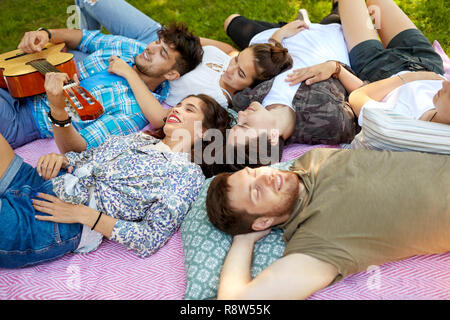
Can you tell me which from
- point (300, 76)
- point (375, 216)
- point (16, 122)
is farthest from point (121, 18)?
point (375, 216)

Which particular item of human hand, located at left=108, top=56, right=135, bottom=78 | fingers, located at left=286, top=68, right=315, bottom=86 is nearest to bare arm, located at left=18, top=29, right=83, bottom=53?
human hand, located at left=108, top=56, right=135, bottom=78

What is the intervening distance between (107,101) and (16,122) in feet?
2.47

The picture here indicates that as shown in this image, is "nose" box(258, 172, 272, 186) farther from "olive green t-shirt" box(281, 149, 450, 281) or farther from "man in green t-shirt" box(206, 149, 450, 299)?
"olive green t-shirt" box(281, 149, 450, 281)

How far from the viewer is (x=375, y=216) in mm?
1919

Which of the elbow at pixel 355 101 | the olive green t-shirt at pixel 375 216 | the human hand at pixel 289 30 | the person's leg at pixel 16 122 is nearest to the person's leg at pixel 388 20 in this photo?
the human hand at pixel 289 30

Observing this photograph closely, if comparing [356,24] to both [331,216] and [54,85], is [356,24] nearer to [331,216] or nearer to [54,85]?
[331,216]

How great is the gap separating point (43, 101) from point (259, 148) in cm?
191

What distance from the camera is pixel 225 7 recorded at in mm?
4891

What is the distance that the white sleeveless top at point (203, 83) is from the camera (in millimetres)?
Answer: 3389

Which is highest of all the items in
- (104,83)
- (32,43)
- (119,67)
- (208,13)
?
(32,43)

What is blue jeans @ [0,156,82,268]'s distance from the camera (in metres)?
2.16

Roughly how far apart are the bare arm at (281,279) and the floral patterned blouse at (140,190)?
1.88 ft

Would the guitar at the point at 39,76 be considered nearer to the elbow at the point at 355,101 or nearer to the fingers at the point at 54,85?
the fingers at the point at 54,85
